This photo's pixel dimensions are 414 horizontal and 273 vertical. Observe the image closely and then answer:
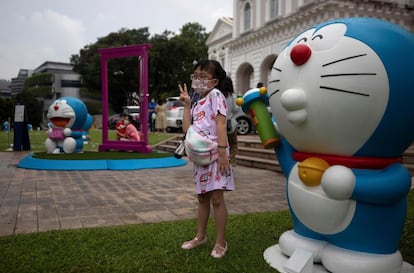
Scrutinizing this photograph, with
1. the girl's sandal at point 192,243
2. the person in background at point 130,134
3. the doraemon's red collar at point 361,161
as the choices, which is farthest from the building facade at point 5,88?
the doraemon's red collar at point 361,161

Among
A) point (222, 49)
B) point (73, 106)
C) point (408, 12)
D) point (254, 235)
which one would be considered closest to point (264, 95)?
point (254, 235)

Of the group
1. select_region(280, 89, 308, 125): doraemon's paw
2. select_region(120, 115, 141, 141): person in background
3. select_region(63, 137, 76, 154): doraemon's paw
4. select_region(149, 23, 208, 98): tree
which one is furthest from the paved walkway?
select_region(149, 23, 208, 98): tree

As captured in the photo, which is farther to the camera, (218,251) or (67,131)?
(67,131)

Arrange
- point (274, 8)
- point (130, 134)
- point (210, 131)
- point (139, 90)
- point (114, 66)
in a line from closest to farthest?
point (210, 131) < point (139, 90) < point (130, 134) < point (114, 66) < point (274, 8)

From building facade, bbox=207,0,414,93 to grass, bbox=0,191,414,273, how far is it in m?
11.1

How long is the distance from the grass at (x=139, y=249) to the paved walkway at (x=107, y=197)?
41 centimetres

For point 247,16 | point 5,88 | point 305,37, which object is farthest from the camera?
point 5,88

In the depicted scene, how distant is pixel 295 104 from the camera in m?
2.43

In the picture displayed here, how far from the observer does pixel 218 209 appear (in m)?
2.88

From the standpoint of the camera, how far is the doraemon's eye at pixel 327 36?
2393 mm

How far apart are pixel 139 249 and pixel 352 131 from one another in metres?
1.87

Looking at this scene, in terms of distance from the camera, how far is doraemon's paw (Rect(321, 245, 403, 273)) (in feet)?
7.80

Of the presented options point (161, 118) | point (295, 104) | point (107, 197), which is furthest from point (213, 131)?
point (161, 118)

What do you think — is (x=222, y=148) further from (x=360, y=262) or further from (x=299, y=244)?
(x=360, y=262)
